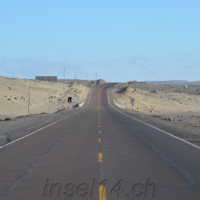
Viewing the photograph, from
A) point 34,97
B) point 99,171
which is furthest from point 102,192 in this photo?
point 34,97

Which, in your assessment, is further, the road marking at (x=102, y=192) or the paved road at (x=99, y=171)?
the paved road at (x=99, y=171)

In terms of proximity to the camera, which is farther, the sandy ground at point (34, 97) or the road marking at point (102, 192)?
the sandy ground at point (34, 97)

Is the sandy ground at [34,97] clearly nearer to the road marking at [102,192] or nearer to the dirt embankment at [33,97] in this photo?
the dirt embankment at [33,97]

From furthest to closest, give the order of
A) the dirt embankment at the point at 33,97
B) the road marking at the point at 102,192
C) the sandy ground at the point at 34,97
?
the dirt embankment at the point at 33,97, the sandy ground at the point at 34,97, the road marking at the point at 102,192

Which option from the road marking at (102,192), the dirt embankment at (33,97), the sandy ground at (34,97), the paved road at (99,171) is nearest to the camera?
the road marking at (102,192)

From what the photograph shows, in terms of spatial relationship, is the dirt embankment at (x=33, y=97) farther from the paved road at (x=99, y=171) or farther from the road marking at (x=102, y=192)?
the road marking at (x=102, y=192)

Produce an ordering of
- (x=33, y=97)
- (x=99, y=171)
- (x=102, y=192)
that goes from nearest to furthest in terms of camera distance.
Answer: (x=102, y=192) → (x=99, y=171) → (x=33, y=97)

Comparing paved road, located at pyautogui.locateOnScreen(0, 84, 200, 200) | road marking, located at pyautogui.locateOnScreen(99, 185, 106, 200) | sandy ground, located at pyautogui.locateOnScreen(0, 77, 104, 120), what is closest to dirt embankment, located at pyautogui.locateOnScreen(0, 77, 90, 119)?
sandy ground, located at pyautogui.locateOnScreen(0, 77, 104, 120)

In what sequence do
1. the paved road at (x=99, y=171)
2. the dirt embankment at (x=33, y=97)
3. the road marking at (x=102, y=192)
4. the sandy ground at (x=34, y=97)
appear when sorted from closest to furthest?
the road marking at (x=102, y=192) → the paved road at (x=99, y=171) → the sandy ground at (x=34, y=97) → the dirt embankment at (x=33, y=97)

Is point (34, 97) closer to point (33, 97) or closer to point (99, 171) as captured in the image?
point (33, 97)

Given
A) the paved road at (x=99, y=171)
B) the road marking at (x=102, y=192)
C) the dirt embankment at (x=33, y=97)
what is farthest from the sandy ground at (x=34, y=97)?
the road marking at (x=102, y=192)

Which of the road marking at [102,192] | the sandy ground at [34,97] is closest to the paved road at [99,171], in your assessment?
the road marking at [102,192]

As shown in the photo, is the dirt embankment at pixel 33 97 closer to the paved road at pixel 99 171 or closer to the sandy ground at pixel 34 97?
the sandy ground at pixel 34 97

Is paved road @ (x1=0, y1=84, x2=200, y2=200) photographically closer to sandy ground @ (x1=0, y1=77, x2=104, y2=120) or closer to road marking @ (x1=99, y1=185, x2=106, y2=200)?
road marking @ (x1=99, y1=185, x2=106, y2=200)
